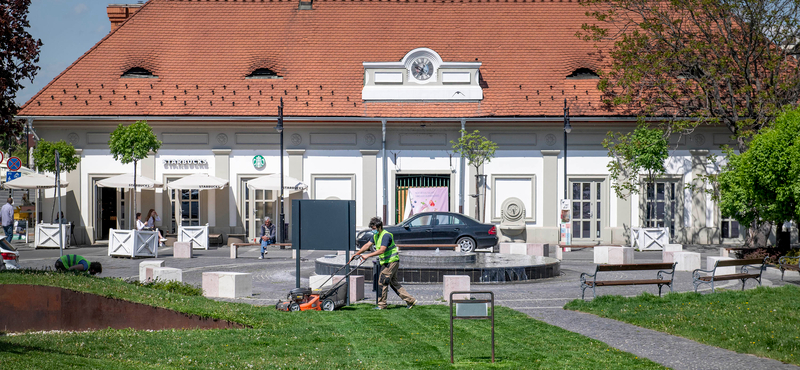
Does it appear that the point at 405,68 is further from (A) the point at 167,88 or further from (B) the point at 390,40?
(A) the point at 167,88

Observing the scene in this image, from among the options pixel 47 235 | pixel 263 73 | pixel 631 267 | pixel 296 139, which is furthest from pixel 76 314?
pixel 263 73

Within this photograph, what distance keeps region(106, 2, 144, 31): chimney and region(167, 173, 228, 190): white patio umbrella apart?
1135 cm

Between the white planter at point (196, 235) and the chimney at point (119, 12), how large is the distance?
45.2 feet

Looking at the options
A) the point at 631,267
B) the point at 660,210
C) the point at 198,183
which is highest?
the point at 198,183

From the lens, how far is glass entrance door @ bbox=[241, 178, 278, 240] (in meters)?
29.4

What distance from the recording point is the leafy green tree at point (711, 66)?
24.2 m

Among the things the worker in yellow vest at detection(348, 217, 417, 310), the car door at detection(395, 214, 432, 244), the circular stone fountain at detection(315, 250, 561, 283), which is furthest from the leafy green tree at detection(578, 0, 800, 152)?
the worker in yellow vest at detection(348, 217, 417, 310)

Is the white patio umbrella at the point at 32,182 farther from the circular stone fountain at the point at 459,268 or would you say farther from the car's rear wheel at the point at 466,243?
the car's rear wheel at the point at 466,243

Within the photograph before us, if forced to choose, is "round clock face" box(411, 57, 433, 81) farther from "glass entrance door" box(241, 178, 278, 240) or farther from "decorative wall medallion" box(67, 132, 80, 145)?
"decorative wall medallion" box(67, 132, 80, 145)

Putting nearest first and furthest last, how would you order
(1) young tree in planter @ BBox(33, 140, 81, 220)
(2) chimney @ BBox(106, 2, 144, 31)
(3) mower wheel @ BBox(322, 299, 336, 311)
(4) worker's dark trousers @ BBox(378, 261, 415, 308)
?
(3) mower wheel @ BBox(322, 299, 336, 311) → (4) worker's dark trousers @ BBox(378, 261, 415, 308) → (1) young tree in planter @ BBox(33, 140, 81, 220) → (2) chimney @ BBox(106, 2, 144, 31)

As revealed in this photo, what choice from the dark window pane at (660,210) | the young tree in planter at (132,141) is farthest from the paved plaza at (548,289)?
the young tree in planter at (132,141)

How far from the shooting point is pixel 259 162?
29.3 m

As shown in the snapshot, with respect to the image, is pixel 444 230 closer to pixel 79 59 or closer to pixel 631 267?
pixel 631 267

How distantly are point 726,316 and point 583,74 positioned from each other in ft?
69.6
